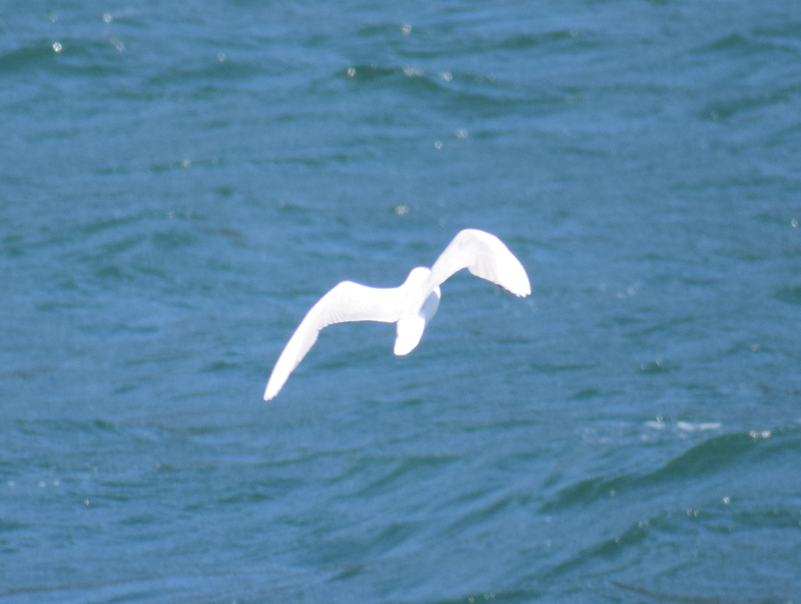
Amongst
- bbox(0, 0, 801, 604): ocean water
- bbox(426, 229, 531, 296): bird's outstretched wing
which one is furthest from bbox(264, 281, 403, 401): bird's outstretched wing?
bbox(0, 0, 801, 604): ocean water

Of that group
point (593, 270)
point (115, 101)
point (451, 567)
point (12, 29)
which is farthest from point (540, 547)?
point (12, 29)

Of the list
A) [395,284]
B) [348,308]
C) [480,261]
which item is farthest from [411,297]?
[395,284]

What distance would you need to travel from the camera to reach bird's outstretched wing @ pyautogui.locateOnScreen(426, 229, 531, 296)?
4836 mm

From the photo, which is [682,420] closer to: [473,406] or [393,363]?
[473,406]

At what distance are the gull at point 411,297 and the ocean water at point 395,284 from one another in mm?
2002

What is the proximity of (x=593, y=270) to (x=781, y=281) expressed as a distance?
1468 millimetres

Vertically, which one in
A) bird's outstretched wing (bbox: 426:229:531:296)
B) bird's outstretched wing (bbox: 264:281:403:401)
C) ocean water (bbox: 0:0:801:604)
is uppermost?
bird's outstretched wing (bbox: 426:229:531:296)

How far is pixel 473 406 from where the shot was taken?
8.50 metres

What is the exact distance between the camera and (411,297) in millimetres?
5262

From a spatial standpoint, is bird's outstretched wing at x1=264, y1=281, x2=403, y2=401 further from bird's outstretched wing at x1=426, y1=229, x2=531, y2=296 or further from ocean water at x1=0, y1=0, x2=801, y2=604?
ocean water at x1=0, y1=0, x2=801, y2=604

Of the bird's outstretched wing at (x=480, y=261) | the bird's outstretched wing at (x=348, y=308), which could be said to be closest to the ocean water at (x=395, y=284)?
the bird's outstretched wing at (x=348, y=308)

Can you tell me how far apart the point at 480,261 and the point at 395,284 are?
4.65 m

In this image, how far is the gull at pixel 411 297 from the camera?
4848 millimetres

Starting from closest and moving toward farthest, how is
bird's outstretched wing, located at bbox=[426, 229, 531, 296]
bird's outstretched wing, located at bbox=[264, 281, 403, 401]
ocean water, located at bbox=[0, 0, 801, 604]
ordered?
bird's outstretched wing, located at bbox=[426, 229, 531, 296] → bird's outstretched wing, located at bbox=[264, 281, 403, 401] → ocean water, located at bbox=[0, 0, 801, 604]
